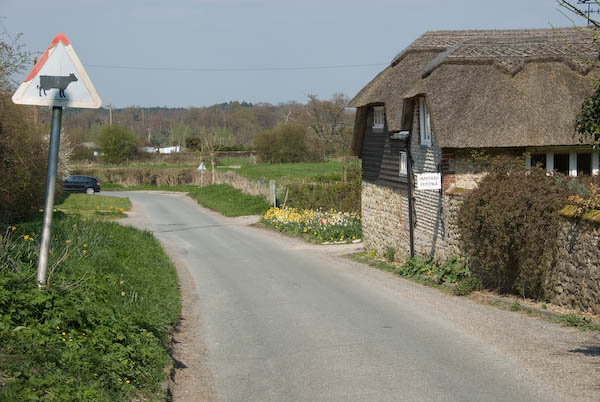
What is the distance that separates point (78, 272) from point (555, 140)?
35.7 feet

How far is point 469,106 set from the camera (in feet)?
54.0

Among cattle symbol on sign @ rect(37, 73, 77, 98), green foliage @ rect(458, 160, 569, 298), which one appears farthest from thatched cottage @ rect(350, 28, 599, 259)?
cattle symbol on sign @ rect(37, 73, 77, 98)

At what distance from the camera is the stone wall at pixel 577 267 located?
35.4ft

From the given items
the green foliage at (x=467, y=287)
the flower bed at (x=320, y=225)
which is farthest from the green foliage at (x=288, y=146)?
the green foliage at (x=467, y=287)

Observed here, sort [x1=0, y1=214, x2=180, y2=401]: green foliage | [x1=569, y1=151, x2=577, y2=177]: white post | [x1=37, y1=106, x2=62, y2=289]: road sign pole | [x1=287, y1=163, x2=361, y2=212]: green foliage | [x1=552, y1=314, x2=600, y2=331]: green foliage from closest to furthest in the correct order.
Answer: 1. [x1=0, y1=214, x2=180, y2=401]: green foliage
2. [x1=37, y1=106, x2=62, y2=289]: road sign pole
3. [x1=552, y1=314, x2=600, y2=331]: green foliage
4. [x1=569, y1=151, x2=577, y2=177]: white post
5. [x1=287, y1=163, x2=361, y2=212]: green foliage

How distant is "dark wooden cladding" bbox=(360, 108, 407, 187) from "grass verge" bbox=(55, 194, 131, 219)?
16596mm

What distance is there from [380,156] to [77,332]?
16.6 metres

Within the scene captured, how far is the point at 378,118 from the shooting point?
23297 millimetres

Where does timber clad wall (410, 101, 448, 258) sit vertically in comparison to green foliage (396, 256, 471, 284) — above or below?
above

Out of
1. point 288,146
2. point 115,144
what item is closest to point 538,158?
point 288,146

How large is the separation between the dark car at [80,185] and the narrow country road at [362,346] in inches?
1576

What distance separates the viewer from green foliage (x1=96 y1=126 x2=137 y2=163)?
81.1 m

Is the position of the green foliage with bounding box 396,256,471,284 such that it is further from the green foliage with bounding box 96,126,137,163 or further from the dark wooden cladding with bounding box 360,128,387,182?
the green foliage with bounding box 96,126,137,163

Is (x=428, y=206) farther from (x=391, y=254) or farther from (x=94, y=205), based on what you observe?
(x=94, y=205)
